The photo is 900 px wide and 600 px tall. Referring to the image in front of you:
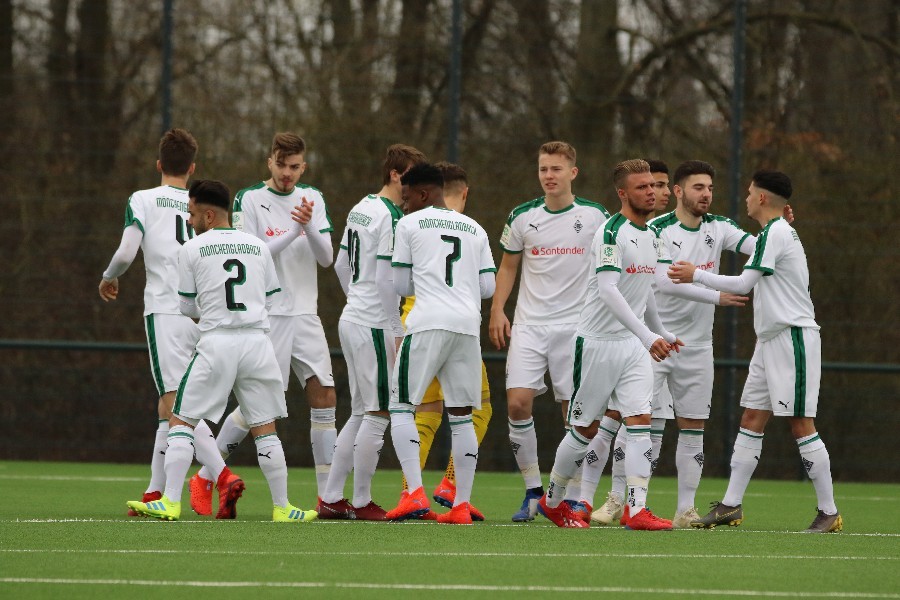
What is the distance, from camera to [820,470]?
27.2 feet

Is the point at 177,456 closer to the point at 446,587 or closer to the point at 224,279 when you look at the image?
the point at 224,279

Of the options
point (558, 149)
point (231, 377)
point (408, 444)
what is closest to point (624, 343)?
point (408, 444)

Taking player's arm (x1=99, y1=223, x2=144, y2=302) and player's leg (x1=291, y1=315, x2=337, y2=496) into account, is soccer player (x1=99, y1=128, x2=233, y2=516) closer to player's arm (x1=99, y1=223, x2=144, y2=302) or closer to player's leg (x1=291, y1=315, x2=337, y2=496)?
player's arm (x1=99, y1=223, x2=144, y2=302)

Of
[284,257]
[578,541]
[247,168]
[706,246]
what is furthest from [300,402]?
[578,541]

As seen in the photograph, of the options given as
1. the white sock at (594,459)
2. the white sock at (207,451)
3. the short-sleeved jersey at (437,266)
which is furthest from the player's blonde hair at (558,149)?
the white sock at (207,451)

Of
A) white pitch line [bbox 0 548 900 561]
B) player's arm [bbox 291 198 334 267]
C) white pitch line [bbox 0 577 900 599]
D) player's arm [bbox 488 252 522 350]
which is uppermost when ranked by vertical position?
player's arm [bbox 291 198 334 267]

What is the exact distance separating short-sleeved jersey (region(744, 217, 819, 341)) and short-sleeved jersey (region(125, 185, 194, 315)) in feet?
10.9

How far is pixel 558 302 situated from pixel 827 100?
5631mm

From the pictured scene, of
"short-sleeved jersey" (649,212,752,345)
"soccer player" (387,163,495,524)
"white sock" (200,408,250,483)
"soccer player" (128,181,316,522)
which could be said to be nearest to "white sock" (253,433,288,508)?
"soccer player" (128,181,316,522)

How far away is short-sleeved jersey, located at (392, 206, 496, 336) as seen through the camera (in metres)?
8.14

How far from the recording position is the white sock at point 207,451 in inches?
327

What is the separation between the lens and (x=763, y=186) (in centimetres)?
848

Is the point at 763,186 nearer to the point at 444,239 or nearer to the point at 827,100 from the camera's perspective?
the point at 444,239

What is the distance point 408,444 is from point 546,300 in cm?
138
